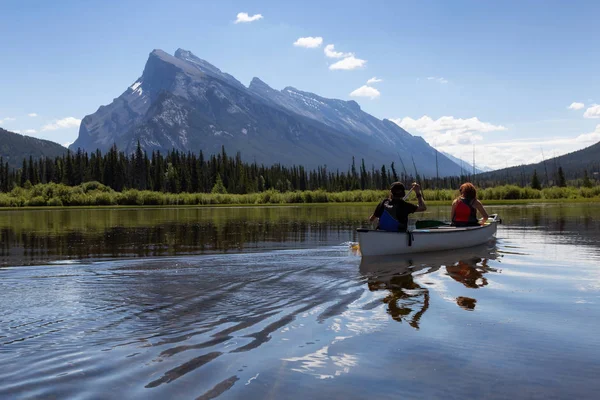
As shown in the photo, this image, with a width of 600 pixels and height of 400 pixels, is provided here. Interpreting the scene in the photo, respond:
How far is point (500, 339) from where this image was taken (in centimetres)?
756

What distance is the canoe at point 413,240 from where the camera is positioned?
682 inches

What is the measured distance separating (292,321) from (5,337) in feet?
14.4

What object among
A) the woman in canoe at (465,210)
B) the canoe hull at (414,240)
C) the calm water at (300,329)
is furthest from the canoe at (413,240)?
the calm water at (300,329)

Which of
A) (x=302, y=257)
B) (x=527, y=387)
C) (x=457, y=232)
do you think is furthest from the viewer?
(x=457, y=232)

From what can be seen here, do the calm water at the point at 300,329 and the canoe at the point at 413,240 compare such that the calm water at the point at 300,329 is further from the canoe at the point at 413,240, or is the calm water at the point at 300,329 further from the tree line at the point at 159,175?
the tree line at the point at 159,175

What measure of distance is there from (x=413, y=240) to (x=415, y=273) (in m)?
3.84

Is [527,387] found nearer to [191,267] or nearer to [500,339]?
[500,339]

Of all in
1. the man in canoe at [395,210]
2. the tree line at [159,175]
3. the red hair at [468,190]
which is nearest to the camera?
the man in canoe at [395,210]

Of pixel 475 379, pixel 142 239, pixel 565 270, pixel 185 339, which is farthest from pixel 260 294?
pixel 142 239

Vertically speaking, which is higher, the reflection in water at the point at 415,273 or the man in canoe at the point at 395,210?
the man in canoe at the point at 395,210

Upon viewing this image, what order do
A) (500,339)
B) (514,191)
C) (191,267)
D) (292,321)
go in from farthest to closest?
(514,191), (191,267), (292,321), (500,339)

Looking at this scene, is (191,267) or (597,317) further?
(191,267)

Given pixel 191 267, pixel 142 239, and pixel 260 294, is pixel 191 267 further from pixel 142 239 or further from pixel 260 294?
pixel 142 239

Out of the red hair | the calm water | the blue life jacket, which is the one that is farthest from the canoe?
the red hair
